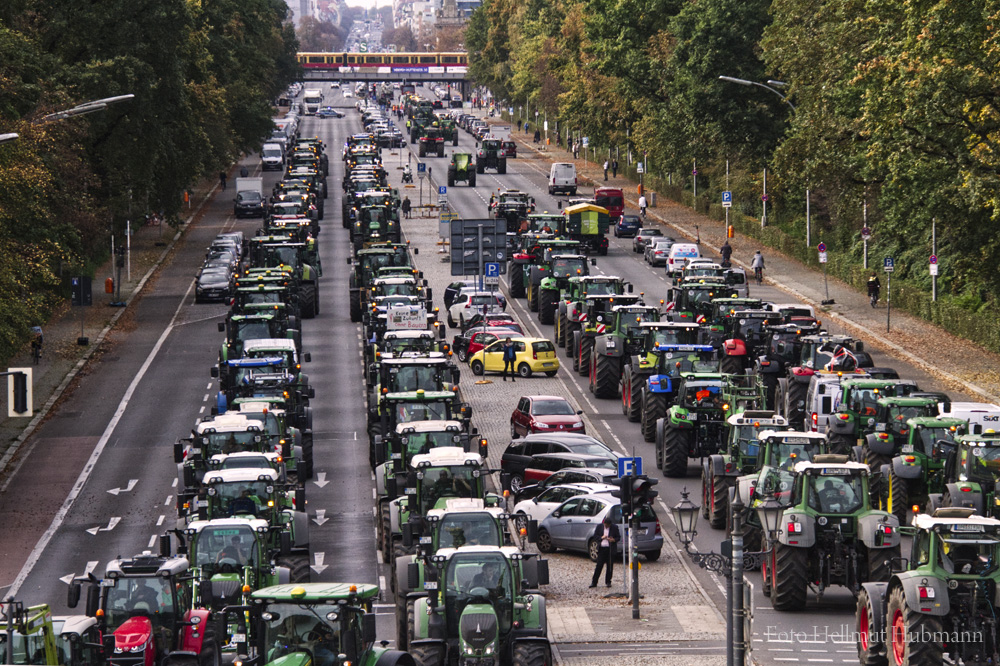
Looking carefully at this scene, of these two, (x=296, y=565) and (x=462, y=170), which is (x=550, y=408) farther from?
(x=462, y=170)

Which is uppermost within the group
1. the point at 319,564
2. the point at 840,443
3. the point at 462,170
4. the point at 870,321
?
the point at 462,170

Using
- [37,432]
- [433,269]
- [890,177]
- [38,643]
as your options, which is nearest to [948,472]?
[38,643]

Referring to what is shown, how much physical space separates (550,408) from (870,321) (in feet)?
82.5

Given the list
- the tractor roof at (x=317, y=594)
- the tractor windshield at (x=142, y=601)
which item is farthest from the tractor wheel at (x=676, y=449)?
the tractor roof at (x=317, y=594)

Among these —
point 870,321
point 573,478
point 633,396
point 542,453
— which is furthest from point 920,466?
point 870,321

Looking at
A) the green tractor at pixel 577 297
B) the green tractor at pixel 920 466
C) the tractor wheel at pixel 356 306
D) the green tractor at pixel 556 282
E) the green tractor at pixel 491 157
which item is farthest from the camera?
the green tractor at pixel 491 157

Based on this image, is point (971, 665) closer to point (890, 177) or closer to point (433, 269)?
point (890, 177)

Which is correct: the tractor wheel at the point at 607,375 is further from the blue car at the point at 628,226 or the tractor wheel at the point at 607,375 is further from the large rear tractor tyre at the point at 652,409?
the blue car at the point at 628,226

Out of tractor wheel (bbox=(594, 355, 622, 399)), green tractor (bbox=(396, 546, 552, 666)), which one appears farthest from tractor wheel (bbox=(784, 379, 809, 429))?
green tractor (bbox=(396, 546, 552, 666))

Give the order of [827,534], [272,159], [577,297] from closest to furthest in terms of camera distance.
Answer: [827,534], [577,297], [272,159]

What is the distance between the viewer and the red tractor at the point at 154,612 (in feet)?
78.2

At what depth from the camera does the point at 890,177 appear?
55.2m

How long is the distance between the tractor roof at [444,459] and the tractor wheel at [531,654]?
827 cm

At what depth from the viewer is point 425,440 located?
117 ft
